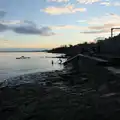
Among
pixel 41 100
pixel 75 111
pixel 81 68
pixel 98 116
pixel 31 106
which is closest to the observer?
pixel 98 116

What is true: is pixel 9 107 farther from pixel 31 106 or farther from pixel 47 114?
pixel 47 114

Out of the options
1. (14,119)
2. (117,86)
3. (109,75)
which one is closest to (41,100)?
(14,119)

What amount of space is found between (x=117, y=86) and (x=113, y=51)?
3536 centimetres

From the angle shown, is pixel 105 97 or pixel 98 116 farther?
pixel 105 97

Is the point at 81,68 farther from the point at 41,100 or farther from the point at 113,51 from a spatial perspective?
the point at 41,100

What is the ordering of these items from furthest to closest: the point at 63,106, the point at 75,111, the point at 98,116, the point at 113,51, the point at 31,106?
the point at 113,51
the point at 31,106
the point at 63,106
the point at 75,111
the point at 98,116

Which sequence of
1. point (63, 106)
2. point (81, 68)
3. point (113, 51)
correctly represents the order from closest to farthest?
point (63, 106)
point (81, 68)
point (113, 51)

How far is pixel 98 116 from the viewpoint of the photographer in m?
11.7

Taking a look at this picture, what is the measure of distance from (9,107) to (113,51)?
128 ft

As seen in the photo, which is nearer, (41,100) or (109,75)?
(41,100)

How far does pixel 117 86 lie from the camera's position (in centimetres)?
1756

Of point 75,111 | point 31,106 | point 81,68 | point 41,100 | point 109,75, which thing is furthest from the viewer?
point 81,68

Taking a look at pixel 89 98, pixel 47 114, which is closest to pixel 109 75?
pixel 89 98

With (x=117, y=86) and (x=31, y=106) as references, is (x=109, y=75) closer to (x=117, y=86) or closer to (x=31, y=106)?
(x=117, y=86)
